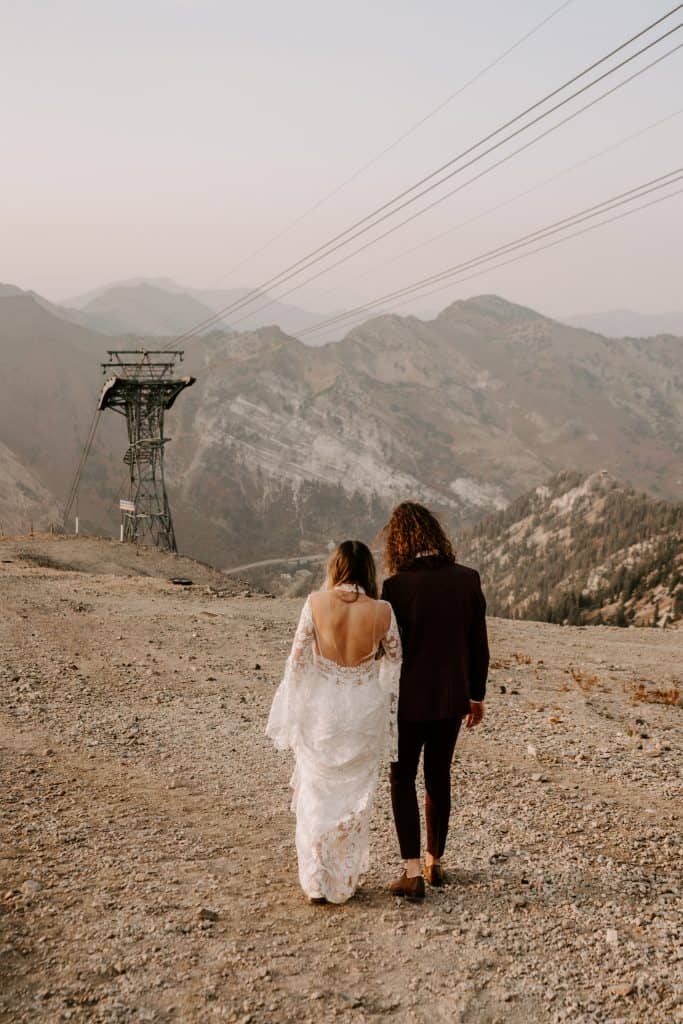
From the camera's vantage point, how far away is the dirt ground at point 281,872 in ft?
13.5

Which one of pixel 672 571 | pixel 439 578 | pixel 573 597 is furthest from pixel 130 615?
pixel 573 597

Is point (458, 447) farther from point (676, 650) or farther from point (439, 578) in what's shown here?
point (439, 578)

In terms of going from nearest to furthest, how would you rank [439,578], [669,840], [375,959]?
[375,959] < [439,578] < [669,840]

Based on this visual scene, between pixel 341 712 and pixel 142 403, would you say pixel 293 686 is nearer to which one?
pixel 341 712

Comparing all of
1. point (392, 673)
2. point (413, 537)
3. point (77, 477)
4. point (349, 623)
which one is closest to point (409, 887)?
point (392, 673)

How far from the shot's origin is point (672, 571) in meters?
42.0

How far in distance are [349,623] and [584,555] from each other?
211 ft

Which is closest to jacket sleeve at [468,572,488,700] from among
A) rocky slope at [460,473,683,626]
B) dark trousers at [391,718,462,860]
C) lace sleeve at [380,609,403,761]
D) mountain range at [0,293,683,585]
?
dark trousers at [391,718,462,860]

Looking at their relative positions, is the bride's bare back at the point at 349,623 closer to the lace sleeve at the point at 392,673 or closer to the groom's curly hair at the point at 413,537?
the lace sleeve at the point at 392,673

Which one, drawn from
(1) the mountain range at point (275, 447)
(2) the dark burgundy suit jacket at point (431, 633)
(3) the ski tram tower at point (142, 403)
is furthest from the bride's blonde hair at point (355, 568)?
(1) the mountain range at point (275, 447)

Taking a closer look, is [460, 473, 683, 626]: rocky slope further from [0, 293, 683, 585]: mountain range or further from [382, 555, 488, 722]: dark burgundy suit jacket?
[0, 293, 683, 585]: mountain range

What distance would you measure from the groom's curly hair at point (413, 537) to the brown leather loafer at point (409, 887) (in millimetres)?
1847

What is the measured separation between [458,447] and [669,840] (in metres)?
173

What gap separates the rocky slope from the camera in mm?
42900
